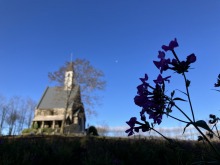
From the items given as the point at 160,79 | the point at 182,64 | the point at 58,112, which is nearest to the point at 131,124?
the point at 160,79

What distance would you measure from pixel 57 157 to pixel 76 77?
70.7ft

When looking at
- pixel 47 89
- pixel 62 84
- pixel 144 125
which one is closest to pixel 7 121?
pixel 47 89

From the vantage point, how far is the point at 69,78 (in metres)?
25.9

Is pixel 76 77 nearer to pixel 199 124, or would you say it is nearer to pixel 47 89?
pixel 47 89

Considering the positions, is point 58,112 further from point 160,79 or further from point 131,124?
point 160,79

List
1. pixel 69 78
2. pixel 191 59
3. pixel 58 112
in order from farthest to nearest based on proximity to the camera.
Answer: pixel 58 112
pixel 69 78
pixel 191 59

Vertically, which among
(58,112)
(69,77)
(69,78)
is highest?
(69,77)

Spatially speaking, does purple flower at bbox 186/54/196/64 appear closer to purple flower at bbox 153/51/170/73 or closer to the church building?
purple flower at bbox 153/51/170/73

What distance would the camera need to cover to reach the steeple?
2542 centimetres

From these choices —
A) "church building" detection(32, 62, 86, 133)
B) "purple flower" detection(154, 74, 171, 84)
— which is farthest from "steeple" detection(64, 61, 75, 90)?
"purple flower" detection(154, 74, 171, 84)

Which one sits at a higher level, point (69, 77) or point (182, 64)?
→ point (69, 77)

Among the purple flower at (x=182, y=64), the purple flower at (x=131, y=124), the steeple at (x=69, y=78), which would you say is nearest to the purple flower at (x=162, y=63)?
the purple flower at (x=182, y=64)

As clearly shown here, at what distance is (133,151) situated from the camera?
4918 mm

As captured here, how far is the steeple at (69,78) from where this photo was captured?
2542 centimetres
